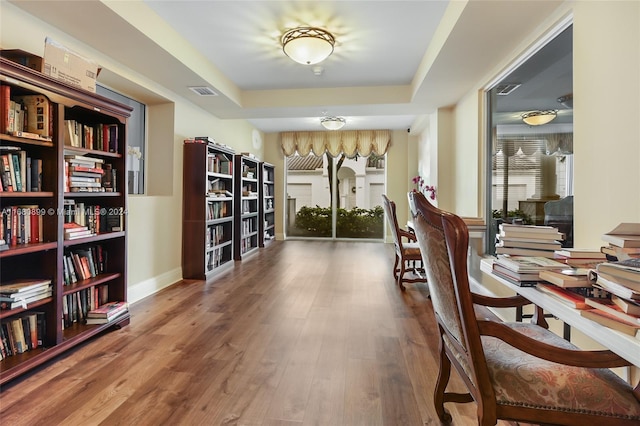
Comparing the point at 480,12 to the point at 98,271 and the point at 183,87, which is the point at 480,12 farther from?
the point at 98,271

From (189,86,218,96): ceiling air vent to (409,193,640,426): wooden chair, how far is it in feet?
11.9

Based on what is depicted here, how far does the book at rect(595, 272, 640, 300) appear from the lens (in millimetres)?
846

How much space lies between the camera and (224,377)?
189 centimetres

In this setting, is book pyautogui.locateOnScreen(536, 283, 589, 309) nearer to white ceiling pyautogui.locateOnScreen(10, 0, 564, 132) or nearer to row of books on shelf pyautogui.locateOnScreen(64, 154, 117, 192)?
white ceiling pyautogui.locateOnScreen(10, 0, 564, 132)

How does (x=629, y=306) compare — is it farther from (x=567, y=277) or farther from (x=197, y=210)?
(x=197, y=210)

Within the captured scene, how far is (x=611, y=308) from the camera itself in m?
0.90

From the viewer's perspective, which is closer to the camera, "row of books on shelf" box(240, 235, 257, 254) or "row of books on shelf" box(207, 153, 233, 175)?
"row of books on shelf" box(207, 153, 233, 175)

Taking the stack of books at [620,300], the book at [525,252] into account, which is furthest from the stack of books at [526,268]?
the stack of books at [620,300]

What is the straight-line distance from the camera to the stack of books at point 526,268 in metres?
1.25

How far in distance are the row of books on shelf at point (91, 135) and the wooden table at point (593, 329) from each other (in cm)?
288

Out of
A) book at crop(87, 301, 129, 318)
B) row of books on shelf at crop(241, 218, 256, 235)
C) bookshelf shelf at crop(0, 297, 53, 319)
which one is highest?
row of books on shelf at crop(241, 218, 256, 235)

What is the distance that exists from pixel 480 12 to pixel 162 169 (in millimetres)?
3790

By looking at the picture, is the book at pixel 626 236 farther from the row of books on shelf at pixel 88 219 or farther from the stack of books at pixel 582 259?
the row of books on shelf at pixel 88 219

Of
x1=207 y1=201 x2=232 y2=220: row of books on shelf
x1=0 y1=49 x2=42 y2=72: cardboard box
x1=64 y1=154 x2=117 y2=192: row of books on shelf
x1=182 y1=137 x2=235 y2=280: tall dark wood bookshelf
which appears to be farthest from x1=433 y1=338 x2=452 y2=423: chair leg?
x1=207 y1=201 x2=232 y2=220: row of books on shelf
